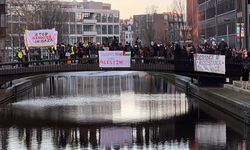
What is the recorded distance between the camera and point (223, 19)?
124m

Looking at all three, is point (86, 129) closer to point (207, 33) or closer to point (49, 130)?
point (49, 130)

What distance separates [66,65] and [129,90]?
1817 centimetres

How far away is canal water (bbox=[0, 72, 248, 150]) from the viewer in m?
35.8

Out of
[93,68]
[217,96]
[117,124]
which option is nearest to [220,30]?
[93,68]

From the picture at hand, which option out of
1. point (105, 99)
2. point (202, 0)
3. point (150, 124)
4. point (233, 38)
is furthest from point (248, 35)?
point (202, 0)

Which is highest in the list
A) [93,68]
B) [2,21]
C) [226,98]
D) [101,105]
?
[2,21]

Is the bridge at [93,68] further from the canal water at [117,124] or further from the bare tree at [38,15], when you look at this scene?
the bare tree at [38,15]

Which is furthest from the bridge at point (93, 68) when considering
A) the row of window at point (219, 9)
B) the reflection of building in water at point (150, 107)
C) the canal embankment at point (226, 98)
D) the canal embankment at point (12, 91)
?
the row of window at point (219, 9)

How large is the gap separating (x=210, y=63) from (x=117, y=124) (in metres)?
15.6

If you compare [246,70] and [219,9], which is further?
[219,9]

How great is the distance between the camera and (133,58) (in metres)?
57.8

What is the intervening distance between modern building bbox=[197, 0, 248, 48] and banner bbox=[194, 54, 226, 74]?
98.4ft

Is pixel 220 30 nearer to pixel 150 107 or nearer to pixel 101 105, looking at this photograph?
pixel 101 105

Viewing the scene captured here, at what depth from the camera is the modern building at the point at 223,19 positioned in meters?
98.2
